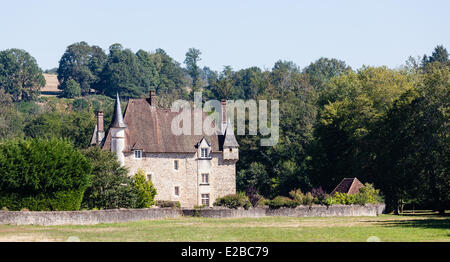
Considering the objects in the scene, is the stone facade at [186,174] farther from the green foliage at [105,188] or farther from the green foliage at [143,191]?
the green foliage at [105,188]

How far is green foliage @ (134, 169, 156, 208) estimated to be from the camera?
66562 mm

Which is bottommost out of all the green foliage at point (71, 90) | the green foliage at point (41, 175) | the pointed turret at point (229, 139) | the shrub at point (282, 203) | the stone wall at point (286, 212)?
the stone wall at point (286, 212)

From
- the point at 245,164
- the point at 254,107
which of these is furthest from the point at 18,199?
the point at 254,107

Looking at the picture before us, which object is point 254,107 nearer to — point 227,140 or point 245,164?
point 245,164

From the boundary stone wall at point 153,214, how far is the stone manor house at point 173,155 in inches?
582

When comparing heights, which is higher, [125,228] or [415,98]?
[415,98]

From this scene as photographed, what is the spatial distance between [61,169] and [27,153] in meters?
2.36

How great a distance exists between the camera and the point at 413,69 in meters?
99.5

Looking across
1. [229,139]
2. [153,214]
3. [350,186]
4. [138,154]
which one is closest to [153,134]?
[138,154]

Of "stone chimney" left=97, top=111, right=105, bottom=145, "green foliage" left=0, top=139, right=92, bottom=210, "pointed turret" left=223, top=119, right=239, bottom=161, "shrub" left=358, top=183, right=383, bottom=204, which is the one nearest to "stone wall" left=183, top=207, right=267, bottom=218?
"shrub" left=358, top=183, right=383, bottom=204

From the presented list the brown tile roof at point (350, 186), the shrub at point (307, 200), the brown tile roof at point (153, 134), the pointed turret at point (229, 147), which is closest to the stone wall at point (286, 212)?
the shrub at point (307, 200)

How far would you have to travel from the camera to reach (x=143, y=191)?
221ft

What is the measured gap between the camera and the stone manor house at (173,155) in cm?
7538

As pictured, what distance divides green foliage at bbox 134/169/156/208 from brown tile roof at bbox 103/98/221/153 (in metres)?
4.85
